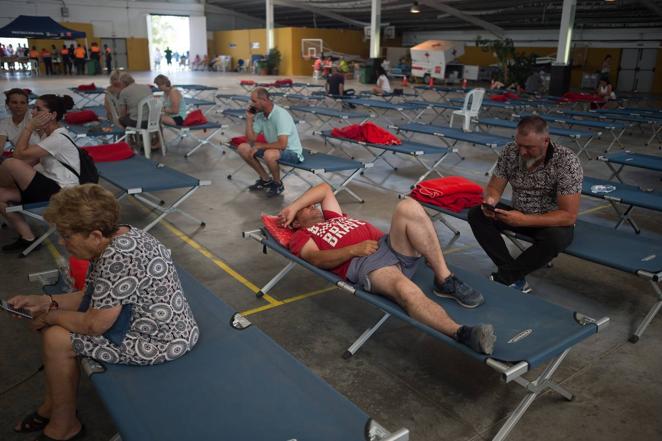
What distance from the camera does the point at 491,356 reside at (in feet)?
6.98

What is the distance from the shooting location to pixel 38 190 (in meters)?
3.94

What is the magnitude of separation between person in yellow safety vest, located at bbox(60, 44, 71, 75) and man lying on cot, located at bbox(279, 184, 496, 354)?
2687 centimetres

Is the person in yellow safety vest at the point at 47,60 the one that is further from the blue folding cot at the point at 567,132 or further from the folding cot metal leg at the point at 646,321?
the folding cot metal leg at the point at 646,321

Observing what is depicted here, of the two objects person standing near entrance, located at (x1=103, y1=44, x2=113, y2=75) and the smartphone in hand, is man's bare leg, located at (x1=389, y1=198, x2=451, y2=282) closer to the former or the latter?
the smartphone in hand

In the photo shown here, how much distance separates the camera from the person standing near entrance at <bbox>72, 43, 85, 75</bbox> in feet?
84.3

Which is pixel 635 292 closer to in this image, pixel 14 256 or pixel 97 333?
pixel 97 333

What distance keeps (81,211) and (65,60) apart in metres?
28.1

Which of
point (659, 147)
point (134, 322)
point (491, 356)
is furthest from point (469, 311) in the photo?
point (659, 147)

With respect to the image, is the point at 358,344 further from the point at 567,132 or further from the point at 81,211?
the point at 567,132

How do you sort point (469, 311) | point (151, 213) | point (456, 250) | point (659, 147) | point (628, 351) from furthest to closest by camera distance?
point (659, 147)
point (151, 213)
point (456, 250)
point (628, 351)
point (469, 311)

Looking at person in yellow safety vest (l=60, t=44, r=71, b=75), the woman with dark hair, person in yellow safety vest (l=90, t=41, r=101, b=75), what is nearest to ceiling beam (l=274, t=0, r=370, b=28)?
person in yellow safety vest (l=90, t=41, r=101, b=75)

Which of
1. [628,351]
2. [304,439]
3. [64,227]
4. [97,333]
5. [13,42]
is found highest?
[13,42]

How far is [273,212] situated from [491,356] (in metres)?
3.38

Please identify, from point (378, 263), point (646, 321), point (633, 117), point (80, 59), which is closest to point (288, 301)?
point (378, 263)
